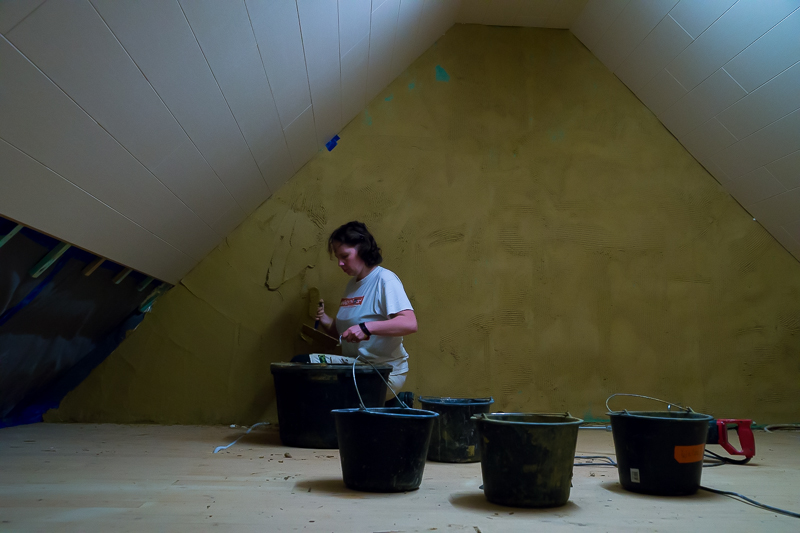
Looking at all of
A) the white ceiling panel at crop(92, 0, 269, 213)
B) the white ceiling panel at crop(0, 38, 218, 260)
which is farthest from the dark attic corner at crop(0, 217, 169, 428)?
the white ceiling panel at crop(92, 0, 269, 213)

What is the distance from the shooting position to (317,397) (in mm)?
2320

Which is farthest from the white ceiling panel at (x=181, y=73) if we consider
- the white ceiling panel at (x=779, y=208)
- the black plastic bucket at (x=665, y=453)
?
the white ceiling panel at (x=779, y=208)

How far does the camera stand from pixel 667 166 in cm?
330

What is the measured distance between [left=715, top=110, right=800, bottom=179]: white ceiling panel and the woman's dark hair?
1978mm

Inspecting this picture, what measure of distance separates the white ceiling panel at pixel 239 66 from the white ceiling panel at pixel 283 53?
3 cm

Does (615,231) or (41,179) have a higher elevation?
(615,231)

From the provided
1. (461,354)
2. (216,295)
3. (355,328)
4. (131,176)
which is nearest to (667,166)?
(461,354)

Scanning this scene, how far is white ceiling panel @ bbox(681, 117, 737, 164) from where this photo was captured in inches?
118

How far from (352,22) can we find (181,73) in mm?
958

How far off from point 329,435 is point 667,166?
244 cm

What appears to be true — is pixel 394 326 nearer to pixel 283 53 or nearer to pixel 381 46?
pixel 283 53

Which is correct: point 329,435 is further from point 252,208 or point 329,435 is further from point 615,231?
point 615,231

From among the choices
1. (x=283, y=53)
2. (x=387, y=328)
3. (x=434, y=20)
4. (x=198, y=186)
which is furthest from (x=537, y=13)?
(x=198, y=186)

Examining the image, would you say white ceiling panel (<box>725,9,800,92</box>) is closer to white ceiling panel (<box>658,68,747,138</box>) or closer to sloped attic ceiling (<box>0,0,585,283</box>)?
white ceiling panel (<box>658,68,747,138</box>)
